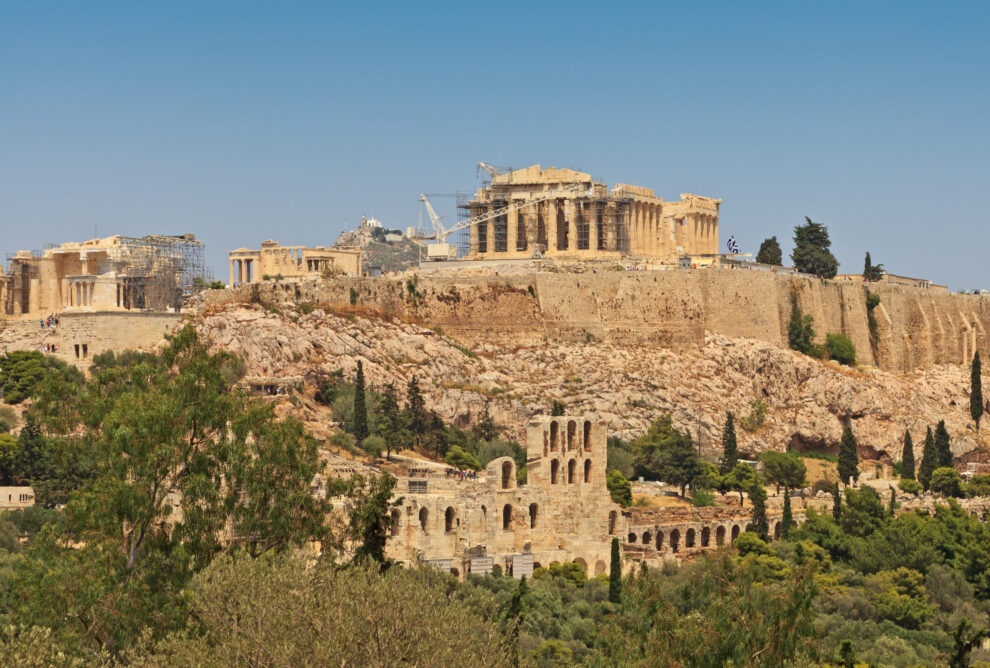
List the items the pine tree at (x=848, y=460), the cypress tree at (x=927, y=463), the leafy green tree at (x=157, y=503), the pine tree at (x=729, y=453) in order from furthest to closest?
1. the pine tree at (x=848, y=460)
2. the cypress tree at (x=927, y=463)
3. the pine tree at (x=729, y=453)
4. the leafy green tree at (x=157, y=503)

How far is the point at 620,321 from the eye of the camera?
75.4m

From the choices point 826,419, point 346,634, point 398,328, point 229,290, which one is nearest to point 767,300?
point 826,419

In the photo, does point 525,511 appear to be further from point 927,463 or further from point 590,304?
point 590,304

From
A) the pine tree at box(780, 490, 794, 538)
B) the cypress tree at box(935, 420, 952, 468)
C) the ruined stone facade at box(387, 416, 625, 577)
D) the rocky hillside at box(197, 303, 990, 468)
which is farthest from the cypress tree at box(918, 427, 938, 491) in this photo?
the ruined stone facade at box(387, 416, 625, 577)

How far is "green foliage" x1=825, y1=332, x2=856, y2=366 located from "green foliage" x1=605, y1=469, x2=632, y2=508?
24.1 m

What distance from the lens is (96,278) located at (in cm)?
6812

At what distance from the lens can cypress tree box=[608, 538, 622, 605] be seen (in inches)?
1898

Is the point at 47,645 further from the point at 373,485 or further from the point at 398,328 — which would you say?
the point at 398,328

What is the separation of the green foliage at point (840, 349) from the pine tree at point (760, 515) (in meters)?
22.3

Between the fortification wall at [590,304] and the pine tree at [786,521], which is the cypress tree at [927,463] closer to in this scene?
the fortification wall at [590,304]

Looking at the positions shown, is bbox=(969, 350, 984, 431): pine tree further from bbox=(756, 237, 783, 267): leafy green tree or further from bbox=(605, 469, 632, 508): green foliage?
bbox=(605, 469, 632, 508): green foliage

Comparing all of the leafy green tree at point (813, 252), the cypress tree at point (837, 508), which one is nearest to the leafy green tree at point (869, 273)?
the leafy green tree at point (813, 252)

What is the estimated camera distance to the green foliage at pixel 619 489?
59.3 metres

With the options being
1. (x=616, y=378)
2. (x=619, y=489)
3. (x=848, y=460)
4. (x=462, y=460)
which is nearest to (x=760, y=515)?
(x=619, y=489)
